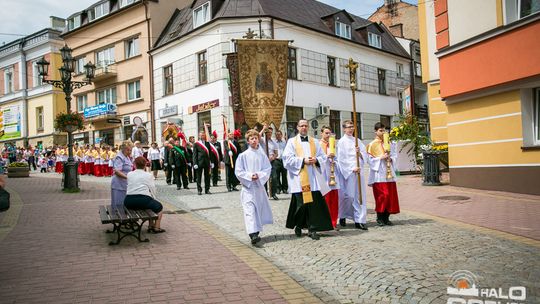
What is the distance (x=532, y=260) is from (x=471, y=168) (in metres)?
7.80

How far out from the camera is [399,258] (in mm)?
5941

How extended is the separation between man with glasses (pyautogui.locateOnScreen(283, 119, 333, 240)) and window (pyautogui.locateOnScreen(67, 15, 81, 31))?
1410 inches

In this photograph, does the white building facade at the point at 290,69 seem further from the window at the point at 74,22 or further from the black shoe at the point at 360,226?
the black shoe at the point at 360,226

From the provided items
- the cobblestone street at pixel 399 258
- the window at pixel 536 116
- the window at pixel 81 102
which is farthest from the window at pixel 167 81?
the window at pixel 536 116

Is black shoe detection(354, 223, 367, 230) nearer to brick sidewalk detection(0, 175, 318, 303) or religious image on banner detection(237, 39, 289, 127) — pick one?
brick sidewalk detection(0, 175, 318, 303)

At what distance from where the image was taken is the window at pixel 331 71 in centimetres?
3030

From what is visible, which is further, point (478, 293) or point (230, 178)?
point (230, 178)

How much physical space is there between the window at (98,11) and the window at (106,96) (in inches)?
234

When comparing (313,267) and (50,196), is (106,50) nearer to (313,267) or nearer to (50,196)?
(50,196)

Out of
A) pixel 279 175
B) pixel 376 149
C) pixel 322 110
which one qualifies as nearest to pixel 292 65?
pixel 322 110

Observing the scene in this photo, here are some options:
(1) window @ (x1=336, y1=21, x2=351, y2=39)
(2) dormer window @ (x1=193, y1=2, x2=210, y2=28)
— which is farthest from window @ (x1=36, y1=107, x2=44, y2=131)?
(1) window @ (x1=336, y1=21, x2=351, y2=39)

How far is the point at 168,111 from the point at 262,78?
Answer: 17.9 m

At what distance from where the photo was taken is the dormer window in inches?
1092

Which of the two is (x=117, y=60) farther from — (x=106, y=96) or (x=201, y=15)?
(x=201, y=15)
